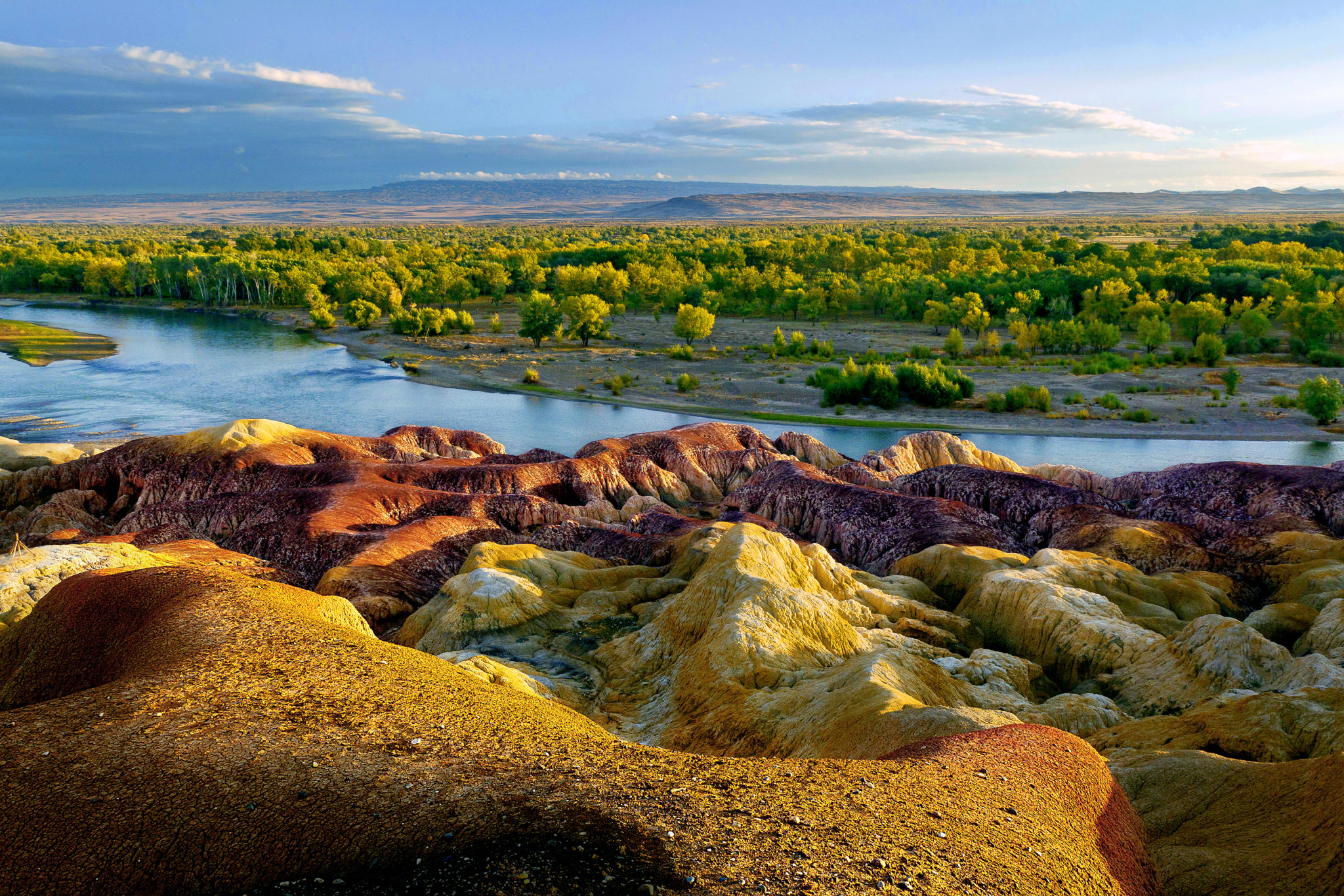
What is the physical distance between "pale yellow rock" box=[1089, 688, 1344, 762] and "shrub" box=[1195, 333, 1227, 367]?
9453 cm

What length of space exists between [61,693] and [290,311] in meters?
146

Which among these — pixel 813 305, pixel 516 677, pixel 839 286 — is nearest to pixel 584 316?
pixel 813 305

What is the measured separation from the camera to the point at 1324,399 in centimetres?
7419

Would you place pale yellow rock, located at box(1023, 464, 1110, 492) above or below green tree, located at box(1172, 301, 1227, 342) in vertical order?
below

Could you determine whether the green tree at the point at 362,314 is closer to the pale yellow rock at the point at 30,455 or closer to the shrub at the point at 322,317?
the shrub at the point at 322,317

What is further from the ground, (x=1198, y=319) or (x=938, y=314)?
(x=1198, y=319)

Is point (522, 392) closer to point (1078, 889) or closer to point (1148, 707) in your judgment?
point (1148, 707)

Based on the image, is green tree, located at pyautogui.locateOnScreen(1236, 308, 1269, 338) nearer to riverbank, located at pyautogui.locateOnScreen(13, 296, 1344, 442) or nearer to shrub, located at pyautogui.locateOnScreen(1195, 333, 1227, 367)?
riverbank, located at pyautogui.locateOnScreen(13, 296, 1344, 442)

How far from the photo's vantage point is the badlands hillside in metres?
9.22

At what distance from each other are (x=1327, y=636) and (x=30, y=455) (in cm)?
6115

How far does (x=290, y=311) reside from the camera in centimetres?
14650

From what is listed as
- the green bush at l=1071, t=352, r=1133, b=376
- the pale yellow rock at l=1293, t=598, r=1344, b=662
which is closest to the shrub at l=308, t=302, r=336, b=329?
the green bush at l=1071, t=352, r=1133, b=376

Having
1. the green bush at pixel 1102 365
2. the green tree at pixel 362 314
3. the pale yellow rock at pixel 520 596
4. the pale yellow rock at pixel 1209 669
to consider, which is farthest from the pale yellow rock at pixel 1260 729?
the green tree at pixel 362 314

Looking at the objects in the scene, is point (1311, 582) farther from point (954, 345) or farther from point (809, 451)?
→ point (954, 345)
